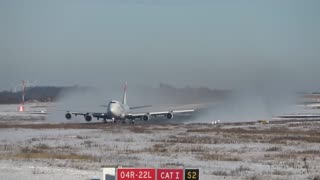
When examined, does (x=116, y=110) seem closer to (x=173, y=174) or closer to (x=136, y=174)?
(x=136, y=174)

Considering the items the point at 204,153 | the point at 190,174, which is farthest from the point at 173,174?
the point at 204,153

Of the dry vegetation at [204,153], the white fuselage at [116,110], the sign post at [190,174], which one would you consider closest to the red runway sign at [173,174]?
the sign post at [190,174]

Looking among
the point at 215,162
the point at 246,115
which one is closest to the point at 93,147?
the point at 215,162

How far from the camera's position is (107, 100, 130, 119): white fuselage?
2820 inches

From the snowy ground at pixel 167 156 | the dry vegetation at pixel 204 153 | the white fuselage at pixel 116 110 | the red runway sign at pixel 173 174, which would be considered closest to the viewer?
the red runway sign at pixel 173 174

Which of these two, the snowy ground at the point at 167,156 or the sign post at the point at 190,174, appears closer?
the sign post at the point at 190,174

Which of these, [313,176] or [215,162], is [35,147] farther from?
[313,176]

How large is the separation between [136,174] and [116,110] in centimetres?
5683

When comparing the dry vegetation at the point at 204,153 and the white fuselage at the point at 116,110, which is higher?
the white fuselage at the point at 116,110

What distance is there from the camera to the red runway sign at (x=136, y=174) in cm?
1511

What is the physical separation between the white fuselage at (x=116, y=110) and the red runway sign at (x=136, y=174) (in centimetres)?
5632

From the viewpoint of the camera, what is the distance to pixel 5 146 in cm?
3562

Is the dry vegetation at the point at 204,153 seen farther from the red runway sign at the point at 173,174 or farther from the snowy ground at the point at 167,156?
the red runway sign at the point at 173,174

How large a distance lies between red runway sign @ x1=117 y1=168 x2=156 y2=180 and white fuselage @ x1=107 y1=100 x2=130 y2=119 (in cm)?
5632
